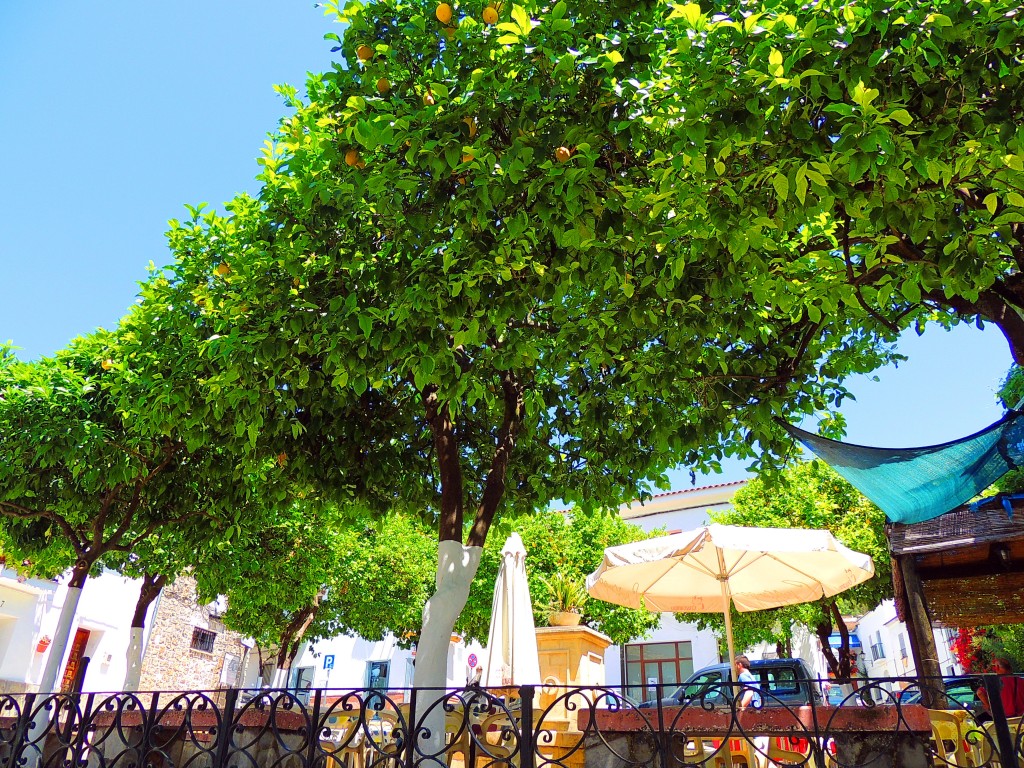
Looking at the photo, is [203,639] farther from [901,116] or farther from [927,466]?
[901,116]

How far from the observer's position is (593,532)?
23.0 meters

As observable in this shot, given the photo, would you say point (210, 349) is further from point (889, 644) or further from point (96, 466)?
point (889, 644)

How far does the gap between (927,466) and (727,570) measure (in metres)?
3.25

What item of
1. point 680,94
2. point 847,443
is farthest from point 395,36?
point 847,443

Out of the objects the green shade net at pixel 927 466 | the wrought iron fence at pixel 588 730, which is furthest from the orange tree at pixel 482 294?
the wrought iron fence at pixel 588 730

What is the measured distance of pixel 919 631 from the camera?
616 centimetres

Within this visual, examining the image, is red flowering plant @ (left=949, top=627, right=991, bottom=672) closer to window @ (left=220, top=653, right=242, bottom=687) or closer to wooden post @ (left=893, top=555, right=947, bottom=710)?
wooden post @ (left=893, top=555, right=947, bottom=710)

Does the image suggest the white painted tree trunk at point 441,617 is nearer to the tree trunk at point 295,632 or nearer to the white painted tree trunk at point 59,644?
the white painted tree trunk at point 59,644

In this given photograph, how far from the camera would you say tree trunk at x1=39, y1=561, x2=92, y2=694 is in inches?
338

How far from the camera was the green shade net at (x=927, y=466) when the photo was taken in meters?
5.64

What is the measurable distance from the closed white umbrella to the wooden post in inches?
171

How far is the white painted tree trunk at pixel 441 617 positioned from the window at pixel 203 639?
25.2 meters

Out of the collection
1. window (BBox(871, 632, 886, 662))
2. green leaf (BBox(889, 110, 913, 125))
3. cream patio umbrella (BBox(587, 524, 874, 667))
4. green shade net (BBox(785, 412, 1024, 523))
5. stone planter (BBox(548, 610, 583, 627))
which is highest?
window (BBox(871, 632, 886, 662))

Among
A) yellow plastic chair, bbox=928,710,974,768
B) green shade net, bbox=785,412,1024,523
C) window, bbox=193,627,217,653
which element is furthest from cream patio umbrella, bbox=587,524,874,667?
window, bbox=193,627,217,653
